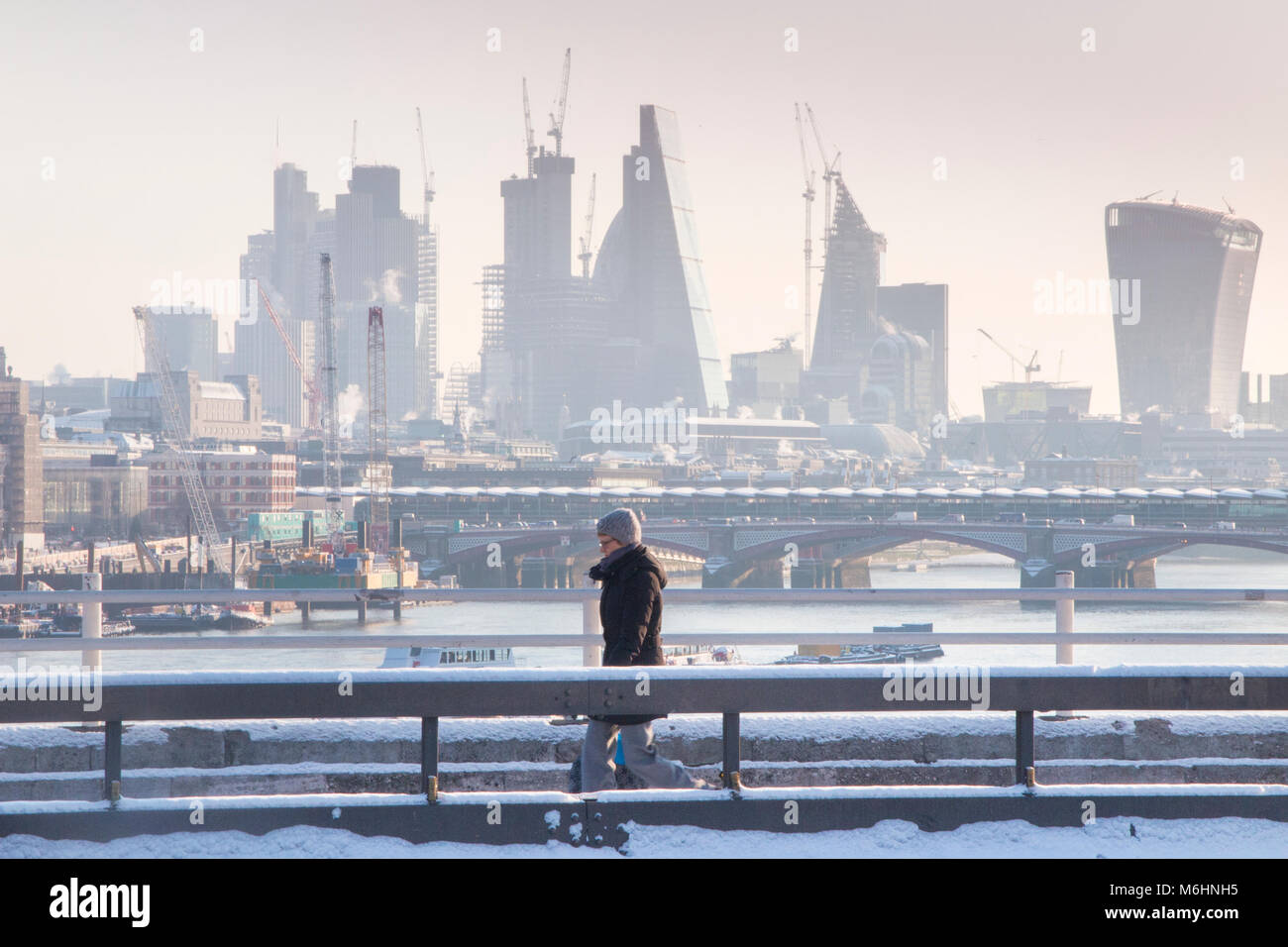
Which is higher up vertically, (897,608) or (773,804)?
(773,804)

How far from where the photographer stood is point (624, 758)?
5.55m

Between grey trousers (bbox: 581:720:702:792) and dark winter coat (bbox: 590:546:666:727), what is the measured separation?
1.00 feet

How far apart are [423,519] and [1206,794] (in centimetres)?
10472

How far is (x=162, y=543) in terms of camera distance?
104812 mm

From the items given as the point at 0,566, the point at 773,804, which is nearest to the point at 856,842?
the point at 773,804

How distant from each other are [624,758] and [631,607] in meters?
0.62

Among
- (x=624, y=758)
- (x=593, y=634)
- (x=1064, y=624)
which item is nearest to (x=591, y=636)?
(x=593, y=634)

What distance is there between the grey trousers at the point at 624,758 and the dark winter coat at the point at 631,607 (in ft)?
1.00

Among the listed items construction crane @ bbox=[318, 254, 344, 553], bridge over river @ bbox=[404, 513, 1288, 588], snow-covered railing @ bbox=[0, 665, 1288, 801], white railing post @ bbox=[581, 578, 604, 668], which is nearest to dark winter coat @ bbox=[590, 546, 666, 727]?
snow-covered railing @ bbox=[0, 665, 1288, 801]

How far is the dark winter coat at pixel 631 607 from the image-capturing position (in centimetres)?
576

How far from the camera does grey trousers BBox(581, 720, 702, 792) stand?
5547mm

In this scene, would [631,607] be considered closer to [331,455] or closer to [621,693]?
[621,693]

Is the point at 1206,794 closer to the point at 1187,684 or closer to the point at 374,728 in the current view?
the point at 1187,684
